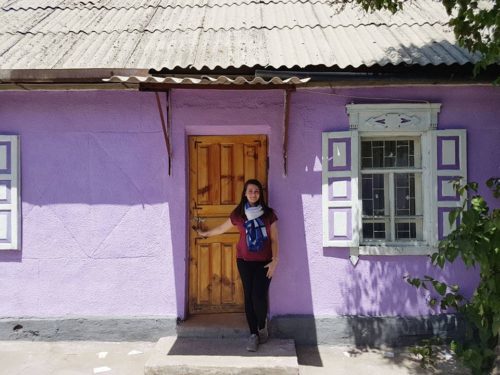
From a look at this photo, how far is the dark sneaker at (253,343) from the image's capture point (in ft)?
14.0

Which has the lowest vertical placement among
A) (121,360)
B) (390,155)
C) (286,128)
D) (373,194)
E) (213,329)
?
(121,360)

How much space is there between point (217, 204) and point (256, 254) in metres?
0.96

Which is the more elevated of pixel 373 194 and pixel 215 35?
pixel 215 35

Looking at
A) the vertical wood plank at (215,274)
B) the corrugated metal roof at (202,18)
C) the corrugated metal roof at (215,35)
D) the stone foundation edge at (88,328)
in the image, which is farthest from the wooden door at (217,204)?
the corrugated metal roof at (202,18)

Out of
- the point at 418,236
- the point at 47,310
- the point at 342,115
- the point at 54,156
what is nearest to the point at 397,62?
the point at 342,115

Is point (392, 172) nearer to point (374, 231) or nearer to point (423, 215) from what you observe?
point (423, 215)

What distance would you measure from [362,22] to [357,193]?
2.43 metres

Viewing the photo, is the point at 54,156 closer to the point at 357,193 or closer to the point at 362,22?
the point at 357,193

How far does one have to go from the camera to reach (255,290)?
432cm

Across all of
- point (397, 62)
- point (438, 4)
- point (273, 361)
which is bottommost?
point (273, 361)

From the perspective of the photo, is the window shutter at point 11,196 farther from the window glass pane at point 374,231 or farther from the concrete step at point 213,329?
the window glass pane at point 374,231

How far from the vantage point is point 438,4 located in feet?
20.6

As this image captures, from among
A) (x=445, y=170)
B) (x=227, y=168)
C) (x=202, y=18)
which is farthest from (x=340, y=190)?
(x=202, y=18)

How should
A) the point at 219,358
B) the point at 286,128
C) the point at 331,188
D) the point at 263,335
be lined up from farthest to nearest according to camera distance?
the point at 331,188 < the point at 286,128 < the point at 263,335 < the point at 219,358
